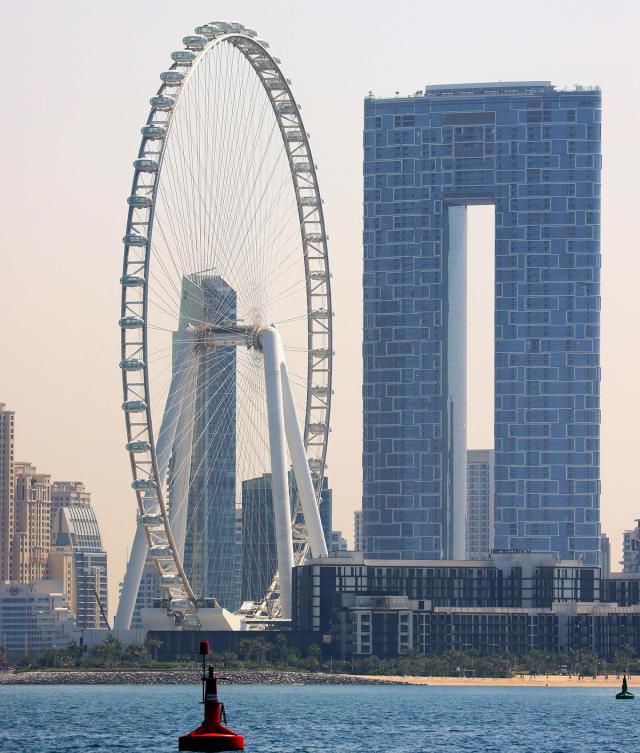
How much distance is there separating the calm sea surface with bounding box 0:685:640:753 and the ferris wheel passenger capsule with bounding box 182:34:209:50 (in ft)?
155

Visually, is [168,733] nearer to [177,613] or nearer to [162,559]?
[162,559]

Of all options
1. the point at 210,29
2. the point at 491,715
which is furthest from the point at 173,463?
the point at 491,715

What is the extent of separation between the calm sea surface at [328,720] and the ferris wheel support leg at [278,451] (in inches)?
442

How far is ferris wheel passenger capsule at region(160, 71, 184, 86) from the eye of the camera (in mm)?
147250

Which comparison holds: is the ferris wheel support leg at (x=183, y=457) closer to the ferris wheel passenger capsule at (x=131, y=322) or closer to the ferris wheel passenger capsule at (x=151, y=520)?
the ferris wheel passenger capsule at (x=151, y=520)

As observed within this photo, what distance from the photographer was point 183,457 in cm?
17175

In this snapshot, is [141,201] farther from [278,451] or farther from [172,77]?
[278,451]

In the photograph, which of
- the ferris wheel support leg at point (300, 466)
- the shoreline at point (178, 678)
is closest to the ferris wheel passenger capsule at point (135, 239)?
the ferris wheel support leg at point (300, 466)

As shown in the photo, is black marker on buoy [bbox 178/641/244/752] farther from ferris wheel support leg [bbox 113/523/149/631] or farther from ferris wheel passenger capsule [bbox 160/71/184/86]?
ferris wheel support leg [bbox 113/523/149/631]

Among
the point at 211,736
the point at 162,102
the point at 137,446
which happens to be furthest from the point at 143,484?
the point at 211,736

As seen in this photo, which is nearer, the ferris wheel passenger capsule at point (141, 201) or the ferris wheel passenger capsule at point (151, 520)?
the ferris wheel passenger capsule at point (141, 201)

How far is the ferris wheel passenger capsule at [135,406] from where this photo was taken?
155 meters

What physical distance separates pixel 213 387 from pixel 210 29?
4539 cm

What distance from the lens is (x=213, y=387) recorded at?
620 feet
